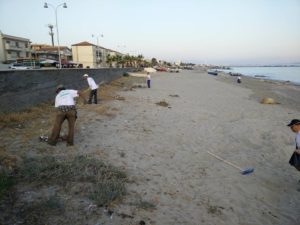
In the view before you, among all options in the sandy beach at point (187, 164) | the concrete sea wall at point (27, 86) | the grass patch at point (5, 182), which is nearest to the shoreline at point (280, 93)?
the sandy beach at point (187, 164)

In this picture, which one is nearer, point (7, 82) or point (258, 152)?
point (258, 152)

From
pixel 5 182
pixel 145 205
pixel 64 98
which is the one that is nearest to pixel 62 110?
pixel 64 98

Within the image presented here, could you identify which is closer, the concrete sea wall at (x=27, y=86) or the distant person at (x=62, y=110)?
the distant person at (x=62, y=110)

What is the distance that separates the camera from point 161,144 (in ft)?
26.1

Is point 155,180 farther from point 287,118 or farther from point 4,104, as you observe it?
point 287,118

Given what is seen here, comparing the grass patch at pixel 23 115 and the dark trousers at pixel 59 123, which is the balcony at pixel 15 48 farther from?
the dark trousers at pixel 59 123

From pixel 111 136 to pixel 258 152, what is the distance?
4.66 m

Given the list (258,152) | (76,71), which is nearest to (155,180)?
(258,152)

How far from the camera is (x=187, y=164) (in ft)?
21.6

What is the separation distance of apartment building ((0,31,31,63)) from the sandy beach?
5500 centimetres

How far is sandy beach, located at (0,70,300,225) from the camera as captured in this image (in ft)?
14.5

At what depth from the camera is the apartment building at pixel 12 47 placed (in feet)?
191

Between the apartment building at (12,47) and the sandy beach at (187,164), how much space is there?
5500cm

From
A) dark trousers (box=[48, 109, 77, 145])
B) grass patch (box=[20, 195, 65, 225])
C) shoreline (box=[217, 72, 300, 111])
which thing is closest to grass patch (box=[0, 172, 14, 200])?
grass patch (box=[20, 195, 65, 225])
